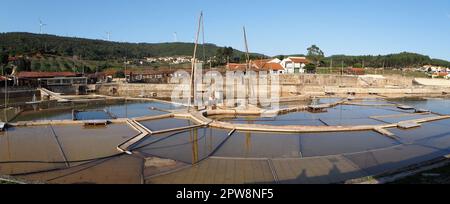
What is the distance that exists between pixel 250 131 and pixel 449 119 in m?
10.3

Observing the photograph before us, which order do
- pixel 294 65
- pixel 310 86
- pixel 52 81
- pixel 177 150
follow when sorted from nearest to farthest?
1. pixel 177 150
2. pixel 310 86
3. pixel 52 81
4. pixel 294 65

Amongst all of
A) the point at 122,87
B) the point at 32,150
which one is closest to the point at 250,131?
the point at 32,150

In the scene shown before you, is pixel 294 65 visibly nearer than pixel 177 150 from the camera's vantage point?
No

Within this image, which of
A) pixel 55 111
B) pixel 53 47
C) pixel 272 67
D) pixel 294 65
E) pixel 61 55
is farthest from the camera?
pixel 53 47

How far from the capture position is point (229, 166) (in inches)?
305

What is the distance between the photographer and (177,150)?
9516 mm

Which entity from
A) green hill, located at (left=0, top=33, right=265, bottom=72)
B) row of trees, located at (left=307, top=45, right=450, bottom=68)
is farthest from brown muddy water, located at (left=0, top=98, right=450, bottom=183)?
row of trees, located at (left=307, top=45, right=450, bottom=68)

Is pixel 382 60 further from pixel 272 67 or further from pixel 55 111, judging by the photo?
pixel 55 111

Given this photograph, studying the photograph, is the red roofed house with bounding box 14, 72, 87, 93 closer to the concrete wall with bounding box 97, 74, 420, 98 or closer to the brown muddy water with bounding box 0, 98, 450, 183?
the concrete wall with bounding box 97, 74, 420, 98

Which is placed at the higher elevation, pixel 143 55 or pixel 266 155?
pixel 143 55

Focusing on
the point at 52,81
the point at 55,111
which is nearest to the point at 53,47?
the point at 52,81
